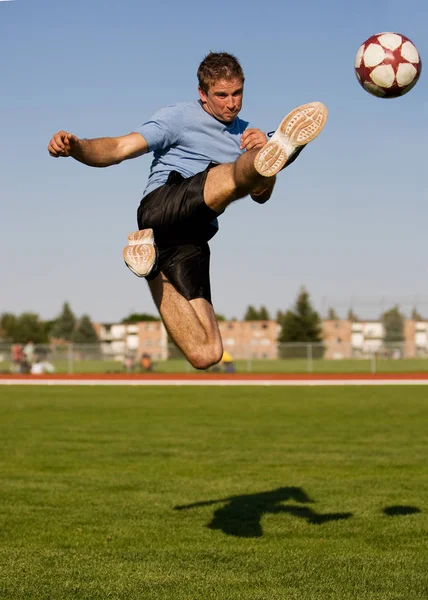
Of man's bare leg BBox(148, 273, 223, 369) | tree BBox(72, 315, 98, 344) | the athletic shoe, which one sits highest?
tree BBox(72, 315, 98, 344)

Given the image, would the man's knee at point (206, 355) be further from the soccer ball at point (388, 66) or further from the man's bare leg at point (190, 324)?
the soccer ball at point (388, 66)

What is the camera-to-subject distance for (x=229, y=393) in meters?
30.9

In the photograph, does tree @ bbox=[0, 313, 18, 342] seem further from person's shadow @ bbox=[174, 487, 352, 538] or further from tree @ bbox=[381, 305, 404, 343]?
person's shadow @ bbox=[174, 487, 352, 538]

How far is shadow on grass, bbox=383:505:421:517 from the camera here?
9.86 meters

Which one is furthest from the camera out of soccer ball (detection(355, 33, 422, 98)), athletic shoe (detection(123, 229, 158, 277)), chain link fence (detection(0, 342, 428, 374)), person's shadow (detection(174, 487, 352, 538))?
chain link fence (detection(0, 342, 428, 374))

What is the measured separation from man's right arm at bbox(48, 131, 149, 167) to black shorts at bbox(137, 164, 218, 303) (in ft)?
1.47

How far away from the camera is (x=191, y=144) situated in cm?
718

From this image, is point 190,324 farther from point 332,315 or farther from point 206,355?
point 332,315

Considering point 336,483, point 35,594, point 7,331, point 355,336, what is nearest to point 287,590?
point 35,594

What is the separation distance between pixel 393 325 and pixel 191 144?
57702 mm

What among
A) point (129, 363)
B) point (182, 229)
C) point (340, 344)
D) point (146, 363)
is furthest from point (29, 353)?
point (182, 229)

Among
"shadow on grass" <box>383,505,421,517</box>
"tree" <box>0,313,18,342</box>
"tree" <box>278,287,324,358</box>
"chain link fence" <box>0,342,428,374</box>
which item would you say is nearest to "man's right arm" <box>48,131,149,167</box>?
"shadow on grass" <box>383,505,421,517</box>

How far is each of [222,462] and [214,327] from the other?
7.03m

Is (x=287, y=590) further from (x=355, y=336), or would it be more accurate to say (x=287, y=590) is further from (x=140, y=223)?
(x=355, y=336)
